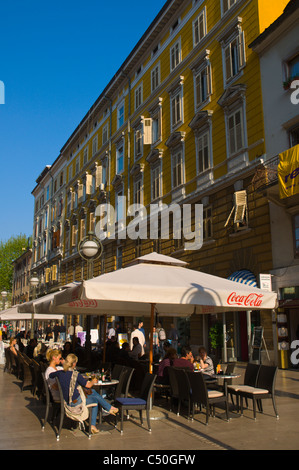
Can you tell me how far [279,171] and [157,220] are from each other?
12.0 m

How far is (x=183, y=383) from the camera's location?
8008 millimetres

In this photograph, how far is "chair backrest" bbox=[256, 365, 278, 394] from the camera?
25.5 feet

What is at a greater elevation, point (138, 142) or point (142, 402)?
point (138, 142)

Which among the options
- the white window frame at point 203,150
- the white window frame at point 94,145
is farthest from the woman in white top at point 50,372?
the white window frame at point 94,145

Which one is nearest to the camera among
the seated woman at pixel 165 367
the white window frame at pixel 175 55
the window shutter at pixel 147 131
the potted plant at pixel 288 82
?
the seated woman at pixel 165 367

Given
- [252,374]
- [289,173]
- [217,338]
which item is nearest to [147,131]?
[289,173]

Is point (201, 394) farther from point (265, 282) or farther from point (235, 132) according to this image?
point (235, 132)

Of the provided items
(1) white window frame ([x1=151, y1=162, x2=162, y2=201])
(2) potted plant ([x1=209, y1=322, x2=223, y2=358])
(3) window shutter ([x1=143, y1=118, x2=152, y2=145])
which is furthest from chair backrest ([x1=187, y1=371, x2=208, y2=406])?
(3) window shutter ([x1=143, y1=118, x2=152, y2=145])

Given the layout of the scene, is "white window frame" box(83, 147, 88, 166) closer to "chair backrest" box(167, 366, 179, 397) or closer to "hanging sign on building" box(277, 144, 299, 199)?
"hanging sign on building" box(277, 144, 299, 199)

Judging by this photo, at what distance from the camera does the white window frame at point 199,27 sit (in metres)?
22.6

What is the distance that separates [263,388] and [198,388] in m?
1.39

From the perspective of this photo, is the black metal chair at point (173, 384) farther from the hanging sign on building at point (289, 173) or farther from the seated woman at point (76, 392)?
the hanging sign on building at point (289, 173)

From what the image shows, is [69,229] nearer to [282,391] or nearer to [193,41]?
[193,41]

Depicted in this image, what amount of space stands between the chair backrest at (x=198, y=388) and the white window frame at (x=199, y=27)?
19840 mm
